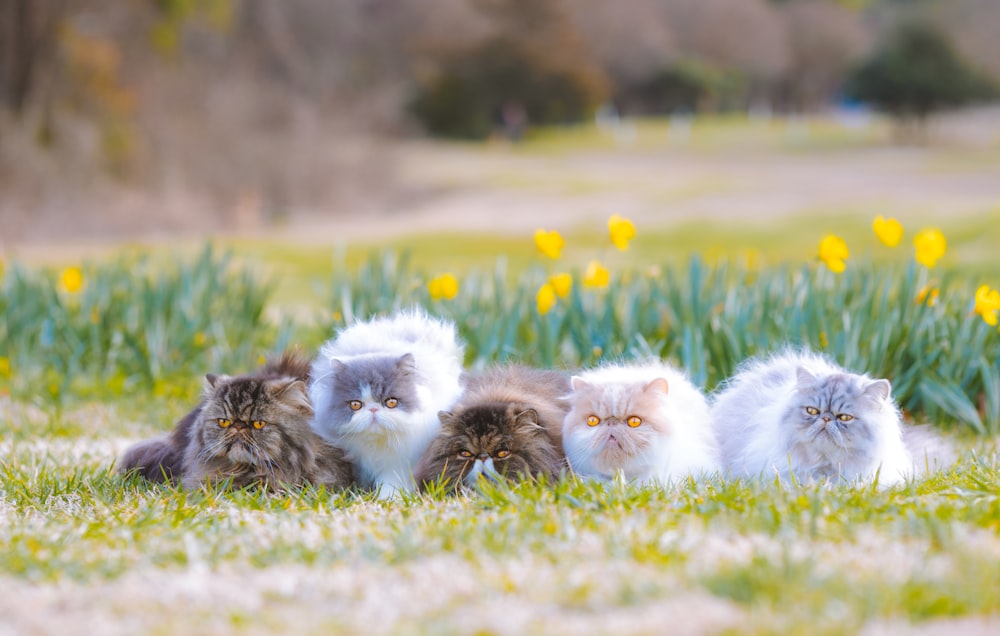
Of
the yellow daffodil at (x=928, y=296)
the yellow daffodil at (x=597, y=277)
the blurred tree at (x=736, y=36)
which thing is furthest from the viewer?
the blurred tree at (x=736, y=36)

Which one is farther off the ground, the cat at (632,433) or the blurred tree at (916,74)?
the blurred tree at (916,74)

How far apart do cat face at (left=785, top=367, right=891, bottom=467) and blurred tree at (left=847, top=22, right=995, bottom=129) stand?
104 feet

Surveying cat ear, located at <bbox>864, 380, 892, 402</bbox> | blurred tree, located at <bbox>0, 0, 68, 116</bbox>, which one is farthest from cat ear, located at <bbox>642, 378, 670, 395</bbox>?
blurred tree, located at <bbox>0, 0, 68, 116</bbox>

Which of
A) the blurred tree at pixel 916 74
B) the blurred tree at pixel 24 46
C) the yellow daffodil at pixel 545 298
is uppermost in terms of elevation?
the blurred tree at pixel 916 74

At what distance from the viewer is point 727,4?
42.1 metres

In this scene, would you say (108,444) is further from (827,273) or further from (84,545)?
(827,273)

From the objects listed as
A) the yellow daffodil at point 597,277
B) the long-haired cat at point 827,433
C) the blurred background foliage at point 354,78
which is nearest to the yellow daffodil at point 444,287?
the yellow daffodil at point 597,277

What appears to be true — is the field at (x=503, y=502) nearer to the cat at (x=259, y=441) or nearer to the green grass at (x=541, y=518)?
the green grass at (x=541, y=518)

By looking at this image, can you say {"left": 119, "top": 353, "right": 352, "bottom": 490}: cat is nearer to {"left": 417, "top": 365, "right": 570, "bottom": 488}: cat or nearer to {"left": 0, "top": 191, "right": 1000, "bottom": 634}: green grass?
{"left": 0, "top": 191, "right": 1000, "bottom": 634}: green grass

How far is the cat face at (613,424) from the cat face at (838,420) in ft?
1.62

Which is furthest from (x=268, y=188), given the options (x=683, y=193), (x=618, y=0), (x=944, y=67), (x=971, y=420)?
(x=618, y=0)

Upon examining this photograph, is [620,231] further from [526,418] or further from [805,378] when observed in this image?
[526,418]

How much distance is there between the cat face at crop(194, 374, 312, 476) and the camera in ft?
13.2

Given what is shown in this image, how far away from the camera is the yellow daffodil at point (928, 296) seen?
567 cm
